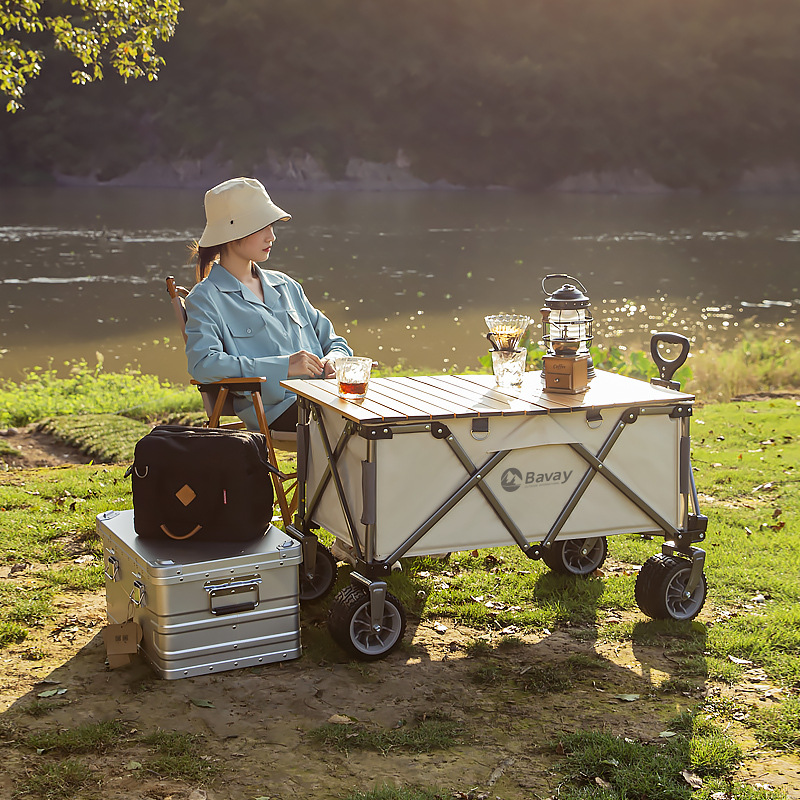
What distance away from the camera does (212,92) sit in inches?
2251

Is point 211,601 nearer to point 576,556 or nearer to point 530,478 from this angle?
point 530,478

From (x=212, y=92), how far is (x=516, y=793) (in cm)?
5897

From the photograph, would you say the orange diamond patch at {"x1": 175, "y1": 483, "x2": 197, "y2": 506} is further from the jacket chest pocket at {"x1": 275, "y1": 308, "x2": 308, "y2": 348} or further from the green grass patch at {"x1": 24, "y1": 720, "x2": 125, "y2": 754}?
the jacket chest pocket at {"x1": 275, "y1": 308, "x2": 308, "y2": 348}

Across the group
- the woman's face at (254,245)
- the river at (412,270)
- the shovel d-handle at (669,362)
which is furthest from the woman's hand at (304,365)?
the river at (412,270)

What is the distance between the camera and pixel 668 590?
3.25 meters

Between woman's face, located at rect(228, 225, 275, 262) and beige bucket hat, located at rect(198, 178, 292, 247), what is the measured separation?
49 mm

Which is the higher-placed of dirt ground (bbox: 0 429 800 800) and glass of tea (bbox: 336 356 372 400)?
glass of tea (bbox: 336 356 372 400)

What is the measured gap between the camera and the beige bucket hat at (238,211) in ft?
12.5

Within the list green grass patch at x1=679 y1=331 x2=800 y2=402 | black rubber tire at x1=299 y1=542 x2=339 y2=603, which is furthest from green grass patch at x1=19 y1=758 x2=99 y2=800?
green grass patch at x1=679 y1=331 x2=800 y2=402

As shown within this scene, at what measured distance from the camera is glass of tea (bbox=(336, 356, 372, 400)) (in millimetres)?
3129

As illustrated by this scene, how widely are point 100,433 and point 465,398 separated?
4.06 meters

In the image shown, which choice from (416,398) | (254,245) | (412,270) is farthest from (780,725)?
(412,270)

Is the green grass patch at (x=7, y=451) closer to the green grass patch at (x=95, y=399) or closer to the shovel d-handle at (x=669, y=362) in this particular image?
the green grass patch at (x=95, y=399)

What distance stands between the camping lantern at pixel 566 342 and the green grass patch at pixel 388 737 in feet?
3.74
